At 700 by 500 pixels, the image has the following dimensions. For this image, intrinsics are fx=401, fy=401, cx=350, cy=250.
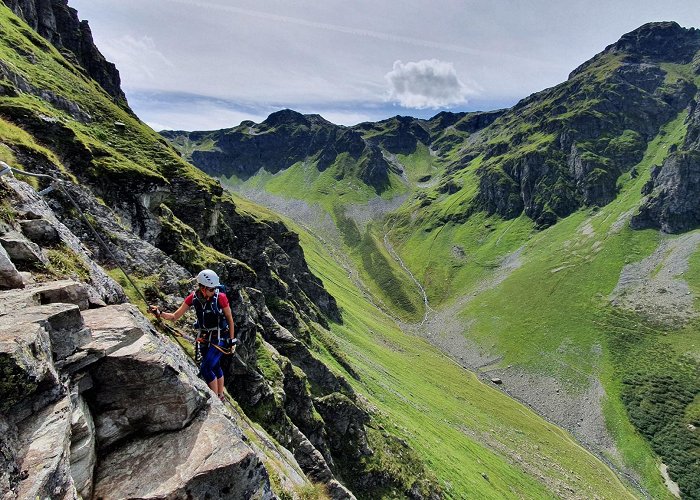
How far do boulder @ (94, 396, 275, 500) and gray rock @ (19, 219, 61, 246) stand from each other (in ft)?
31.9

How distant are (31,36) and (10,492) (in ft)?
375

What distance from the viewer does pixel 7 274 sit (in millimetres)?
13008

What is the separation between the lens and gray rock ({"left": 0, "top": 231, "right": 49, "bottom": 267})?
1432cm

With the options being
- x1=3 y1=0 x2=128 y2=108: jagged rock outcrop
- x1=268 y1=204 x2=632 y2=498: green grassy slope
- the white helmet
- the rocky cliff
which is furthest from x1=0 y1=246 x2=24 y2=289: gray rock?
x1=3 y1=0 x2=128 y2=108: jagged rock outcrop

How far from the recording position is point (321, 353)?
2717 inches

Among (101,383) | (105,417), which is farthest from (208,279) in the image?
(105,417)

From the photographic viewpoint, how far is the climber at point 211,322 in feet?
55.2

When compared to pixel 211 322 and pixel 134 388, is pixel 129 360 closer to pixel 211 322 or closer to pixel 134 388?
pixel 134 388

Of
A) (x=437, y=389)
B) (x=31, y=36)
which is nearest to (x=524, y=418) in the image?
(x=437, y=389)

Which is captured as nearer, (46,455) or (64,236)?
(46,455)

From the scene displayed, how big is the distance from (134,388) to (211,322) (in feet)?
14.5

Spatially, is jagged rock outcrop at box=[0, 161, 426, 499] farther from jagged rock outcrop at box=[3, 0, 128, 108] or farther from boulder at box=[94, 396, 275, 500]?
jagged rock outcrop at box=[3, 0, 128, 108]

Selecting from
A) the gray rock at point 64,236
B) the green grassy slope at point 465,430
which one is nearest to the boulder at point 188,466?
the gray rock at point 64,236

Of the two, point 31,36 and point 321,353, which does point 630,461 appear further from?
point 31,36
